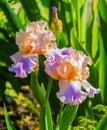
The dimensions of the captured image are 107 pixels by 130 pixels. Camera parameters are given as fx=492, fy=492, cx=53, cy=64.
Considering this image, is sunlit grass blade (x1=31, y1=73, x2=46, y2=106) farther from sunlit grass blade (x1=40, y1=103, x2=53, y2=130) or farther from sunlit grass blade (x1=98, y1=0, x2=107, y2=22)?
sunlit grass blade (x1=98, y1=0, x2=107, y2=22)

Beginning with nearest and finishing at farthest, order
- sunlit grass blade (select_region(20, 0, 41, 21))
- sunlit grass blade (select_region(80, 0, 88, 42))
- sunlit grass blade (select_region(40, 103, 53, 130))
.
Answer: sunlit grass blade (select_region(40, 103, 53, 130)) → sunlit grass blade (select_region(20, 0, 41, 21)) → sunlit grass blade (select_region(80, 0, 88, 42))

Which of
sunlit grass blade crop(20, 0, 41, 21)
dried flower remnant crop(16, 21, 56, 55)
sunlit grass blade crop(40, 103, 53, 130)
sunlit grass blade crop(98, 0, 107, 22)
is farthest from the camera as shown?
sunlit grass blade crop(20, 0, 41, 21)

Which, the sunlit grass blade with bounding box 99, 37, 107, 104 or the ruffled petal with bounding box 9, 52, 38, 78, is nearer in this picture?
the ruffled petal with bounding box 9, 52, 38, 78

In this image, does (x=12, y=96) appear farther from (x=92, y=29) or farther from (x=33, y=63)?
(x=33, y=63)

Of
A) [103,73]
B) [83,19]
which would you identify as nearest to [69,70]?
[103,73]

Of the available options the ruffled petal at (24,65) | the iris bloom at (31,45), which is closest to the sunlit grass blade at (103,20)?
the iris bloom at (31,45)

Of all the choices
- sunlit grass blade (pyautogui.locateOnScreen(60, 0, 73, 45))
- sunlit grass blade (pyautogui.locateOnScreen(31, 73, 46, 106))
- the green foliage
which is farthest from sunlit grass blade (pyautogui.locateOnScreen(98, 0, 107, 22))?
sunlit grass blade (pyautogui.locateOnScreen(31, 73, 46, 106))

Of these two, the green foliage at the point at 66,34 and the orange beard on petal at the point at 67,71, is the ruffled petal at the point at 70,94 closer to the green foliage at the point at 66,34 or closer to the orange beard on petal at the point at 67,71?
the orange beard on petal at the point at 67,71
